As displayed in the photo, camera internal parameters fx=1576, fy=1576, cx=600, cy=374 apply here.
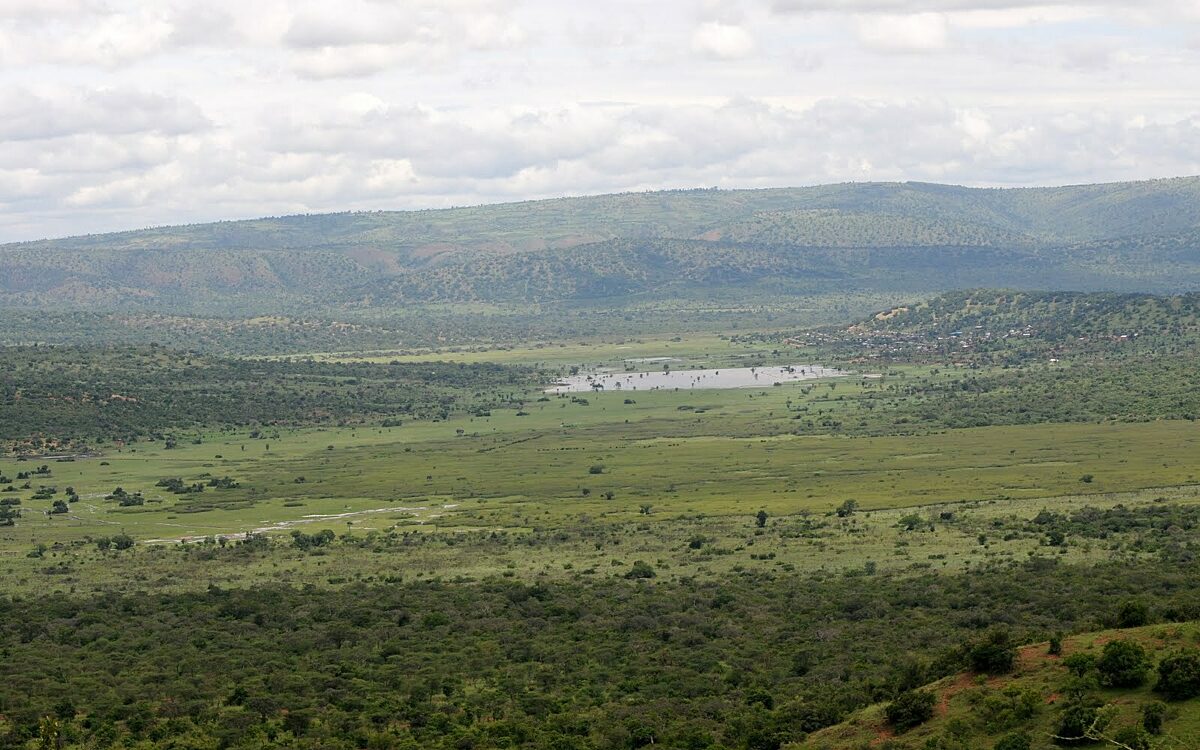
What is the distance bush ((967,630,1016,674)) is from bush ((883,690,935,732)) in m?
2.43

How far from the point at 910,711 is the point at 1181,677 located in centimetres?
646

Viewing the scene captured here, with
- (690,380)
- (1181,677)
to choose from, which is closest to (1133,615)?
(1181,677)

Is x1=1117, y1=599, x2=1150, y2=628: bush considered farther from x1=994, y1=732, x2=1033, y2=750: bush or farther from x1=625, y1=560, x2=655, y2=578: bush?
x1=625, y1=560, x2=655, y2=578: bush

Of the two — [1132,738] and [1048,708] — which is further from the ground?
[1132,738]

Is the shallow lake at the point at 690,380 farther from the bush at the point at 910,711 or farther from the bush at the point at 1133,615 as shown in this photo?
the bush at the point at 910,711

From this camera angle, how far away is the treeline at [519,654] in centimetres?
4578

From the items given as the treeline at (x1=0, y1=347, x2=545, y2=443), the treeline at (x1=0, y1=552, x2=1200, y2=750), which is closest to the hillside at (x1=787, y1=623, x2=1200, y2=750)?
the treeline at (x1=0, y1=552, x2=1200, y2=750)

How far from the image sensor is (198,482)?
114 meters

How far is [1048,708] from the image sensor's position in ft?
120

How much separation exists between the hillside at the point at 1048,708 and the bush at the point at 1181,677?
96 millimetres

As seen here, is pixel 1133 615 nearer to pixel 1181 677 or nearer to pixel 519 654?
pixel 1181 677

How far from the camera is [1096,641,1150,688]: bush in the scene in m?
36.5

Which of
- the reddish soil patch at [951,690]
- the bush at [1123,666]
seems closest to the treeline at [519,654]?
the reddish soil patch at [951,690]

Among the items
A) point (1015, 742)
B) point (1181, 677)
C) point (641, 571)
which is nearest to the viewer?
point (1015, 742)
